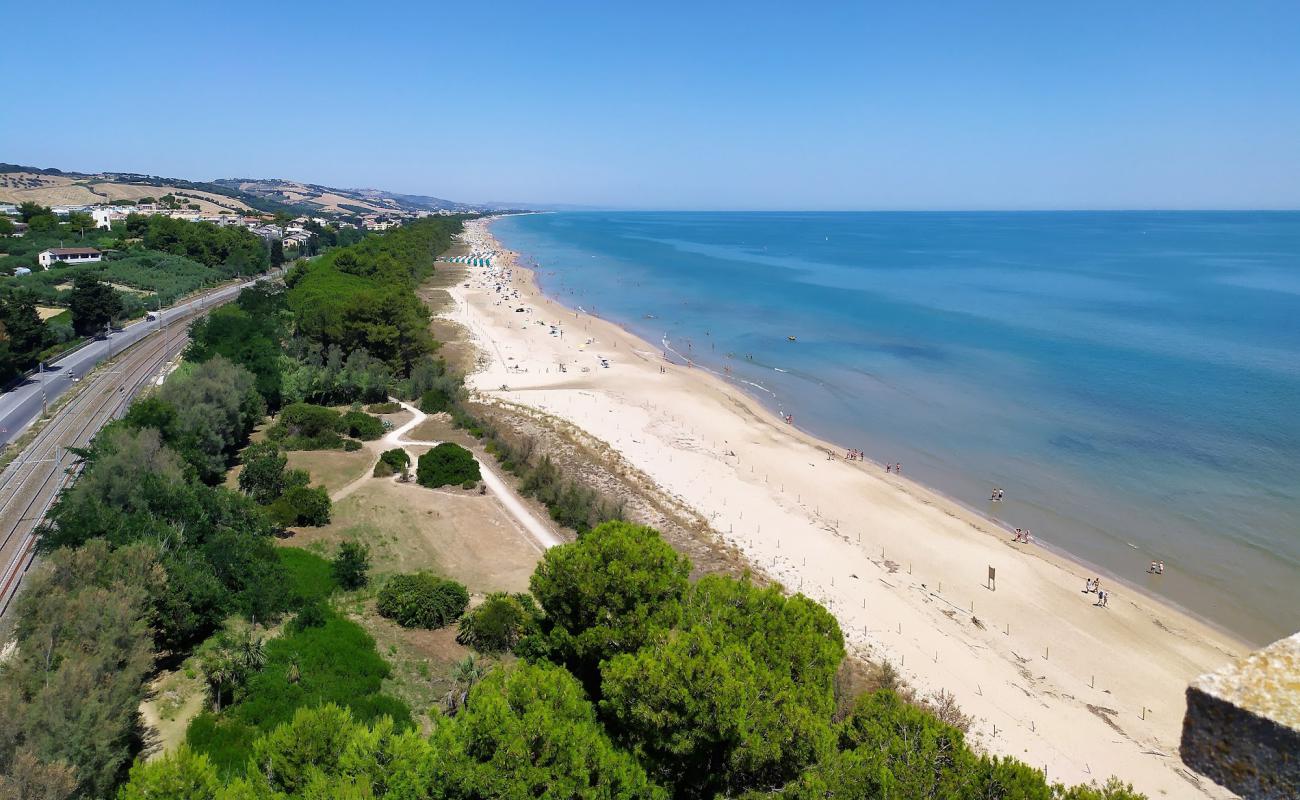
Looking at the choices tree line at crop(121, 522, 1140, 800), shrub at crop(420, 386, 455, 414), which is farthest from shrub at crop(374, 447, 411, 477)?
tree line at crop(121, 522, 1140, 800)

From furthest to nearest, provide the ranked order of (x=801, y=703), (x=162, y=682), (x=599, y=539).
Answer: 1. (x=162, y=682)
2. (x=599, y=539)
3. (x=801, y=703)

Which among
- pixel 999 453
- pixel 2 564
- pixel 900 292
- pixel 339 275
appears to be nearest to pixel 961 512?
pixel 999 453

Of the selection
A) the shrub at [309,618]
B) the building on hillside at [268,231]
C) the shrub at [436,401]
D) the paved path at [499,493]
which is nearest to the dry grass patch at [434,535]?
the paved path at [499,493]

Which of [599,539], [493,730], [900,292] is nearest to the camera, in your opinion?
[493,730]

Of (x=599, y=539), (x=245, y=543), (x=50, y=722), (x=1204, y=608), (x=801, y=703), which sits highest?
(x=599, y=539)

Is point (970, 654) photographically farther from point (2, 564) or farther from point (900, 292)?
point (900, 292)

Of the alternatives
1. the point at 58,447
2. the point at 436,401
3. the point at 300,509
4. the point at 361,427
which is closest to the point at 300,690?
the point at 300,509

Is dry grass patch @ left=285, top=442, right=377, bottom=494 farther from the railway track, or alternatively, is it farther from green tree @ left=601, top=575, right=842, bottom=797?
green tree @ left=601, top=575, right=842, bottom=797

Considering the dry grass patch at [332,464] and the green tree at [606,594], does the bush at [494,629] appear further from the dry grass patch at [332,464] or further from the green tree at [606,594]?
the dry grass patch at [332,464]
